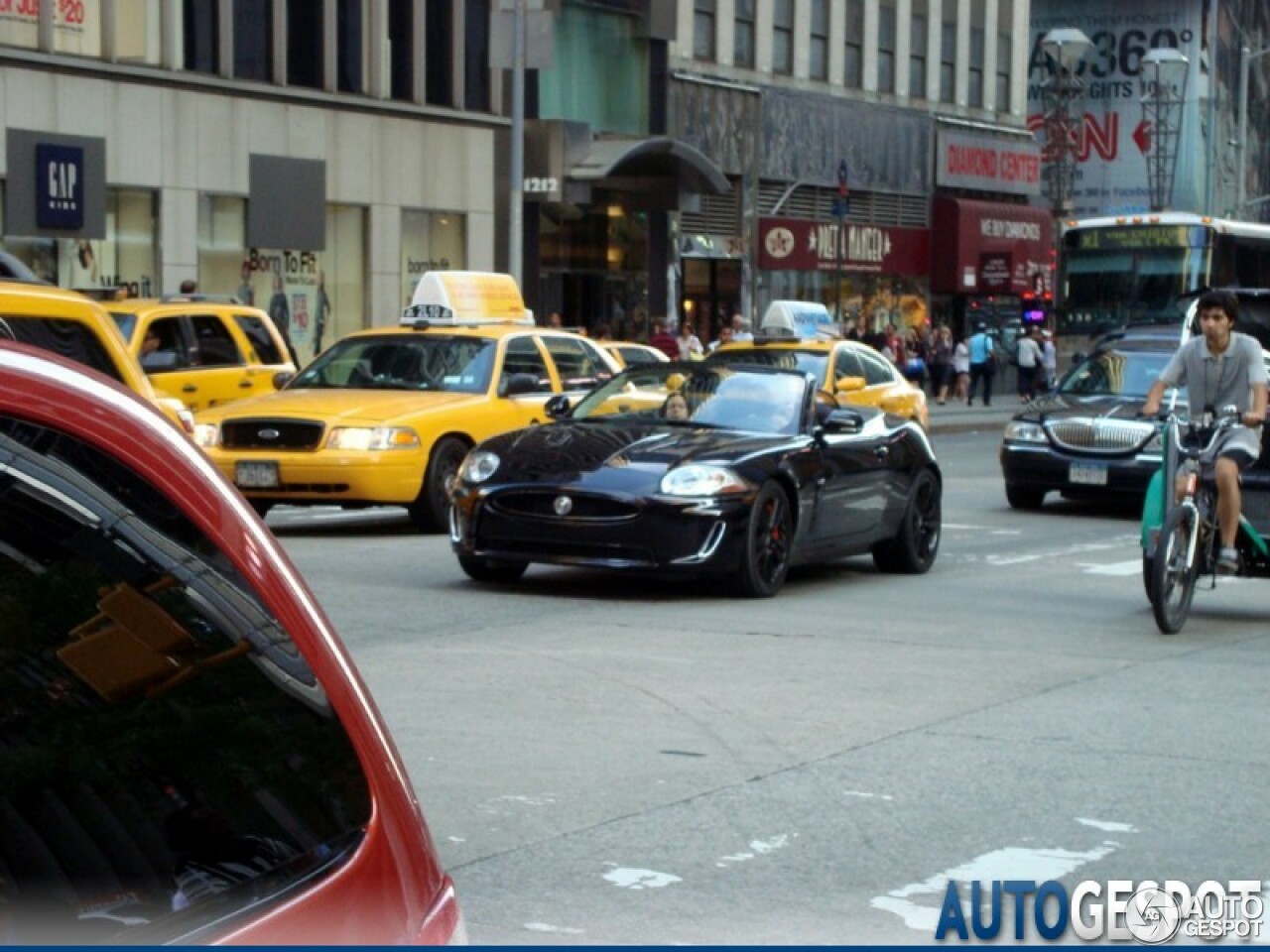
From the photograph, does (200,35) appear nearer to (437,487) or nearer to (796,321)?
(796,321)

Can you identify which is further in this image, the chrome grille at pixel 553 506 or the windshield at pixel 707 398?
the windshield at pixel 707 398

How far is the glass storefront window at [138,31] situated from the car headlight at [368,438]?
61.9ft

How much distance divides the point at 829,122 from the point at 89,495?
2080 inches

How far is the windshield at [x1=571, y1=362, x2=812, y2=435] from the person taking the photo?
48.1 feet

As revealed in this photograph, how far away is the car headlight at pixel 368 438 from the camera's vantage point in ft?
56.8

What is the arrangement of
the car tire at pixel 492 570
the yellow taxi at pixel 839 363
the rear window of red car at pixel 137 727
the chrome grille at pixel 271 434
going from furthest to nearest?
1. the yellow taxi at pixel 839 363
2. the chrome grille at pixel 271 434
3. the car tire at pixel 492 570
4. the rear window of red car at pixel 137 727

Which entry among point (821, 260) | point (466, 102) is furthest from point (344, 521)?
point (821, 260)

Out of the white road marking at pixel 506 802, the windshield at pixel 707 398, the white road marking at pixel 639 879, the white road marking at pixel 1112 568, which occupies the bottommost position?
the white road marking at pixel 1112 568

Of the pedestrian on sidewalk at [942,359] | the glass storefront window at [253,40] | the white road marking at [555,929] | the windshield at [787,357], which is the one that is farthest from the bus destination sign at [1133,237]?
the white road marking at [555,929]

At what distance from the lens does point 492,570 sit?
14.3 meters

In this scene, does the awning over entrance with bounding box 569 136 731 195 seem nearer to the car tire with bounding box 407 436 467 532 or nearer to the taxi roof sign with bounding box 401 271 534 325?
the taxi roof sign with bounding box 401 271 534 325

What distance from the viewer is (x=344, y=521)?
19.0 meters

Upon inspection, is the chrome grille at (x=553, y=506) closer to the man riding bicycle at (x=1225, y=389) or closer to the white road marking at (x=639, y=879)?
the man riding bicycle at (x=1225, y=389)

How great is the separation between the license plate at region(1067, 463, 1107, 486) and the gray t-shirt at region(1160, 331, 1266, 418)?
7.99 meters
